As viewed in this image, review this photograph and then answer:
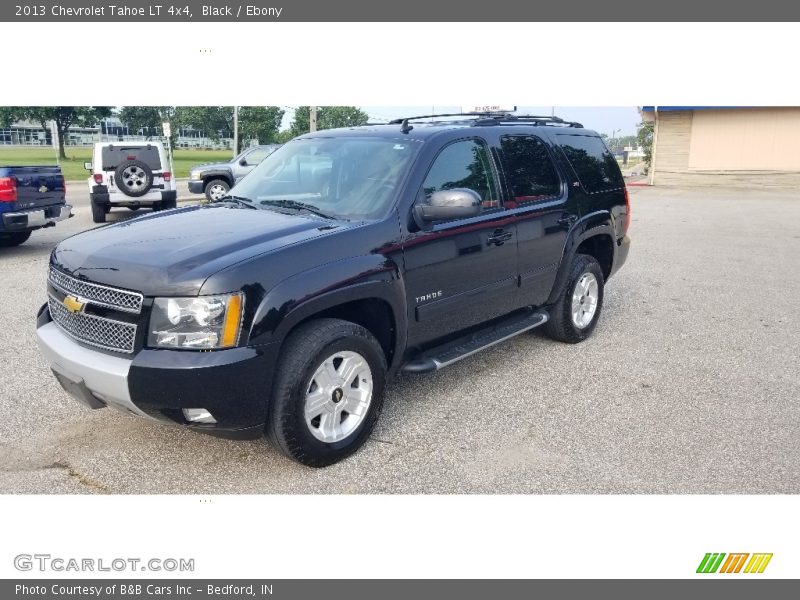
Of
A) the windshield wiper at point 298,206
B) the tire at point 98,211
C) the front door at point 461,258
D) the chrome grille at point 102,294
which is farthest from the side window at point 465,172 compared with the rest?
the tire at point 98,211

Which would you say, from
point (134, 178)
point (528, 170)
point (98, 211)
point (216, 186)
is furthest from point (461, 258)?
point (216, 186)

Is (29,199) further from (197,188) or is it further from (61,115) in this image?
(61,115)

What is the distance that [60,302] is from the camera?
3812 mm

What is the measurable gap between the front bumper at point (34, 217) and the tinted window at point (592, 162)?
327 inches

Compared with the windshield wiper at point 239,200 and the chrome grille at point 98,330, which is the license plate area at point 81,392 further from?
the windshield wiper at point 239,200

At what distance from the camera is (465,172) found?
477cm

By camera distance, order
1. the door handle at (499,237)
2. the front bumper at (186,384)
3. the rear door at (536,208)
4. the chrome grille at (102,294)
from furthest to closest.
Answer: the rear door at (536,208) → the door handle at (499,237) → the chrome grille at (102,294) → the front bumper at (186,384)

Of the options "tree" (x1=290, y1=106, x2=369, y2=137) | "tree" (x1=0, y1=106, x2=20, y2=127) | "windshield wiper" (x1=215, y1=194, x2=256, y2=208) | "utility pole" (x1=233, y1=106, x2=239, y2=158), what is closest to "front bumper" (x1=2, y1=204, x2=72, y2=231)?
"windshield wiper" (x1=215, y1=194, x2=256, y2=208)

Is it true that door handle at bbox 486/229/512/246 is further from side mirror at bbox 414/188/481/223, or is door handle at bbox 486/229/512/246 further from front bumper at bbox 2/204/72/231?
front bumper at bbox 2/204/72/231

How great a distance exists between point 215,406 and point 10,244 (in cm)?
1004

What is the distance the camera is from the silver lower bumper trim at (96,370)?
330 cm

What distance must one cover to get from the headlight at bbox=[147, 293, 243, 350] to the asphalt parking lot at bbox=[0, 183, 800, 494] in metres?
0.88

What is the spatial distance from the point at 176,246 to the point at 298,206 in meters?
1.04

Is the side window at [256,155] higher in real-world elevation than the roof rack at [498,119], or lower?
lower
